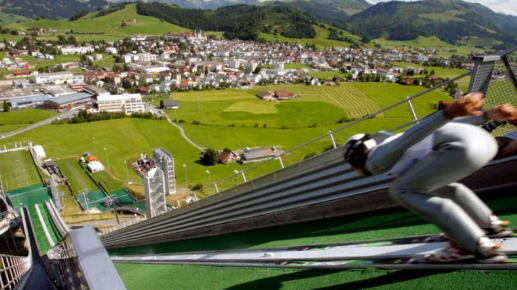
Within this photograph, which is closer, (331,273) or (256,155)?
(331,273)

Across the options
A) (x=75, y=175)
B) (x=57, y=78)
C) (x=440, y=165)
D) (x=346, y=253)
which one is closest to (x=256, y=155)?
(x=75, y=175)

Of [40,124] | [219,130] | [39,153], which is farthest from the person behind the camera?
[40,124]

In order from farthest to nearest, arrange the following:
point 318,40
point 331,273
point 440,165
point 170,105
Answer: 1. point 318,40
2. point 170,105
3. point 331,273
4. point 440,165

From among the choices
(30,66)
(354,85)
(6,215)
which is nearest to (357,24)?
(354,85)

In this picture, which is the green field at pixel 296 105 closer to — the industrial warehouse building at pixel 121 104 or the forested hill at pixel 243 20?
the industrial warehouse building at pixel 121 104

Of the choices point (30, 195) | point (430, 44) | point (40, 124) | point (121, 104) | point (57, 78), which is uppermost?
point (430, 44)

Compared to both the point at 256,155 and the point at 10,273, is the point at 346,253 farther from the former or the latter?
the point at 256,155
